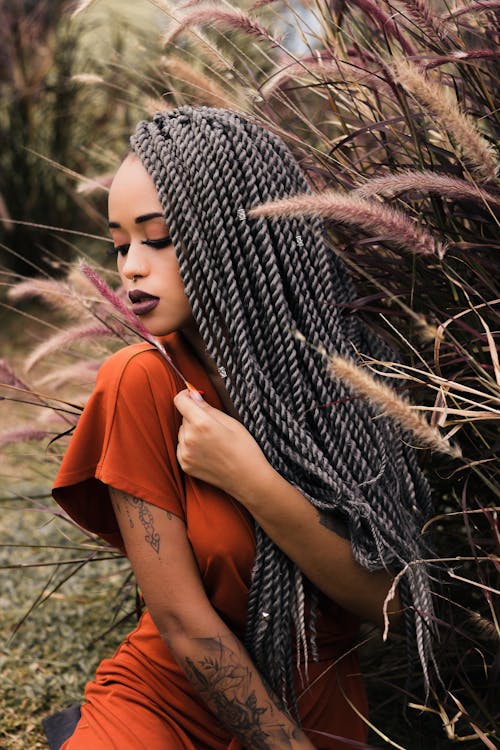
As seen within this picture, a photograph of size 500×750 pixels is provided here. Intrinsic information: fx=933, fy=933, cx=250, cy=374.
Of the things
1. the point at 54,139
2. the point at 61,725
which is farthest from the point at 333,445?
the point at 54,139

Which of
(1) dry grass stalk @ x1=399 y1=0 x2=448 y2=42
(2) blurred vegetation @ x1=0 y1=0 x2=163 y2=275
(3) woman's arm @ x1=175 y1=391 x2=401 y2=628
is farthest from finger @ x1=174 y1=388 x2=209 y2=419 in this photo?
(2) blurred vegetation @ x1=0 y1=0 x2=163 y2=275

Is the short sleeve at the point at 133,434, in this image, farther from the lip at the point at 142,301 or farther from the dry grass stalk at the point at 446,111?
the dry grass stalk at the point at 446,111

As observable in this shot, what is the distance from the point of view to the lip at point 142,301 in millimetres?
1628

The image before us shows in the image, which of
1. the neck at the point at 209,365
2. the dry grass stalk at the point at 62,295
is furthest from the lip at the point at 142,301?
the dry grass stalk at the point at 62,295

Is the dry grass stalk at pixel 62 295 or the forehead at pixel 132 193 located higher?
the forehead at pixel 132 193

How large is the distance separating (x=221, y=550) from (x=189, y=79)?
45.4 inches

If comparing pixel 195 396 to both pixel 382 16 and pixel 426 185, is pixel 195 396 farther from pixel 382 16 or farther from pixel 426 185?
pixel 382 16

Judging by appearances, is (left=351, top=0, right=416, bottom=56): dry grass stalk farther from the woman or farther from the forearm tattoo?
the forearm tattoo

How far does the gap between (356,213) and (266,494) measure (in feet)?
1.60

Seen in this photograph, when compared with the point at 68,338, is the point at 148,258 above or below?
above

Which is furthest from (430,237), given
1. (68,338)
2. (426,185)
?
(68,338)

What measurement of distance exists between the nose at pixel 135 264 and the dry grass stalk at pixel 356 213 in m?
0.25

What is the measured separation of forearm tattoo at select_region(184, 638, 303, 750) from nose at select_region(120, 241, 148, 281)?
64cm

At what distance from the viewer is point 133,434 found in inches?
63.6
